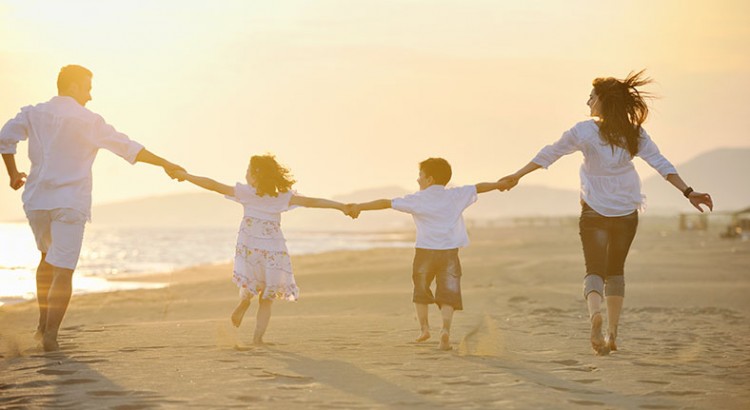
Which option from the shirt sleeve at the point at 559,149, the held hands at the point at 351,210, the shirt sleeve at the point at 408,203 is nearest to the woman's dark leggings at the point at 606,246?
the shirt sleeve at the point at 559,149

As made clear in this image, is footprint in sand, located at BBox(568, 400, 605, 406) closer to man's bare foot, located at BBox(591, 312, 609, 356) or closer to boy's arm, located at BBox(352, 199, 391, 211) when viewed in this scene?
man's bare foot, located at BBox(591, 312, 609, 356)

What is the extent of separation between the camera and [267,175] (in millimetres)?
8008

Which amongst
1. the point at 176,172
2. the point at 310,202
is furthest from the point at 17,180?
the point at 310,202

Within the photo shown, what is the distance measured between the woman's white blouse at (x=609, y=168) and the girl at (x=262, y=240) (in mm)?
2262

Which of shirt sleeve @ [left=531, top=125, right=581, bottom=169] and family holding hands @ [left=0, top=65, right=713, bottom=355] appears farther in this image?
shirt sleeve @ [left=531, top=125, right=581, bottom=169]

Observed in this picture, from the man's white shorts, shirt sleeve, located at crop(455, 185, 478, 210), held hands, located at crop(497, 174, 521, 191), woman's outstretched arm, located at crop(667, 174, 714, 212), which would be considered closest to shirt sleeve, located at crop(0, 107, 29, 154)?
the man's white shorts

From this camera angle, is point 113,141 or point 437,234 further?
point 437,234

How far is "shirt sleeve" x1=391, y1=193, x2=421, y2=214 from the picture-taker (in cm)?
801

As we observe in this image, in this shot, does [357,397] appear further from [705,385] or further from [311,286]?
[311,286]

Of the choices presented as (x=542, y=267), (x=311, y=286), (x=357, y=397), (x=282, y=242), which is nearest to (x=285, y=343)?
(x=282, y=242)

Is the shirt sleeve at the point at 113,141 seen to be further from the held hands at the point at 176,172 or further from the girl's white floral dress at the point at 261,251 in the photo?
the girl's white floral dress at the point at 261,251

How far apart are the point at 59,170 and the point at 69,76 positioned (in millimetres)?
765

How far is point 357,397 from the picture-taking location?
523cm

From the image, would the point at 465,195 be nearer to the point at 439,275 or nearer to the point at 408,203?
the point at 408,203
